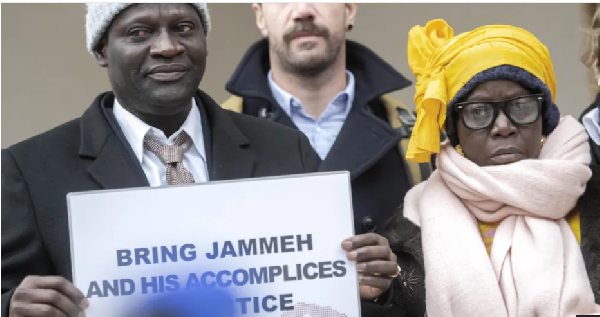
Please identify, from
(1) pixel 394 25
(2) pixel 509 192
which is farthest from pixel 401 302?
(1) pixel 394 25

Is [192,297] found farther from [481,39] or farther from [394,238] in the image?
[481,39]

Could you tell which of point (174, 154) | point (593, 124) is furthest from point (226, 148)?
point (593, 124)

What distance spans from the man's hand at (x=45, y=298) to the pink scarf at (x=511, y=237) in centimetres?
107

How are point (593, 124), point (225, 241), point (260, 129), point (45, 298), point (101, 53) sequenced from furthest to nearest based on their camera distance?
point (593, 124) < point (260, 129) < point (101, 53) < point (225, 241) < point (45, 298)

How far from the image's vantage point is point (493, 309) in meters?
2.87

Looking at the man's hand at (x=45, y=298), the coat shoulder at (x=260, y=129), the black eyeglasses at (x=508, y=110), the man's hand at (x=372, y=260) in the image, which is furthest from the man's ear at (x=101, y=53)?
the black eyeglasses at (x=508, y=110)

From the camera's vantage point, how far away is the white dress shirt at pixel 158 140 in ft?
9.27

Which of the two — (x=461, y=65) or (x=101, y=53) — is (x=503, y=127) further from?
(x=101, y=53)

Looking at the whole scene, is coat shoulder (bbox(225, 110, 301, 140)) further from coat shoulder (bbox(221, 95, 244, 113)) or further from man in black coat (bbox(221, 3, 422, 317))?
coat shoulder (bbox(221, 95, 244, 113))

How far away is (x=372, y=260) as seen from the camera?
2727mm

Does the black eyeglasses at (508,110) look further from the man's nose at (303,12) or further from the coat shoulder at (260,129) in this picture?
the man's nose at (303,12)

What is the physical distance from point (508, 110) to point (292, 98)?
42.7 inches

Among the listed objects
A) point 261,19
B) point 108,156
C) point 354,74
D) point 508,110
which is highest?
point 261,19

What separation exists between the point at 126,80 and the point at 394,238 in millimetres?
997
